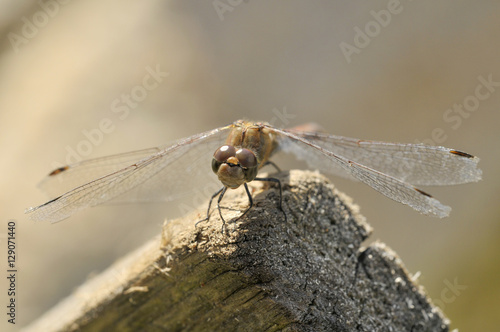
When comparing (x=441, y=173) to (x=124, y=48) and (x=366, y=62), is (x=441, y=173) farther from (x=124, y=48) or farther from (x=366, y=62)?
(x=124, y=48)

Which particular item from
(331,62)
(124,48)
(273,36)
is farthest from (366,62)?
(124,48)
